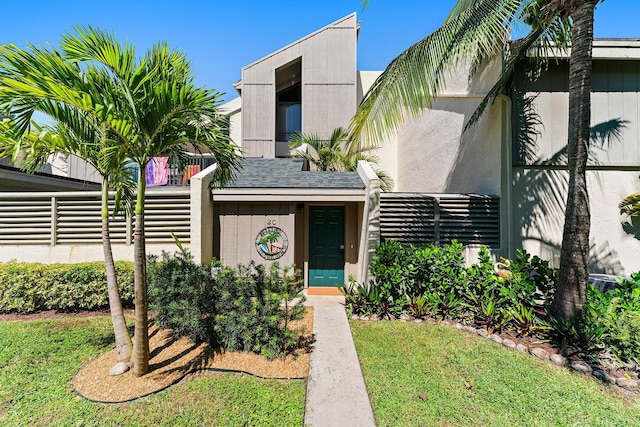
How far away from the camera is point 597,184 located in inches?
275

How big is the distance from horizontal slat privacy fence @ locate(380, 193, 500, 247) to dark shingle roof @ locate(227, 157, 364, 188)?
136cm

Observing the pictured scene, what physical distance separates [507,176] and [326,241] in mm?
5253

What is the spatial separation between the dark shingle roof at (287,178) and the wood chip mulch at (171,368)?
3.61 meters

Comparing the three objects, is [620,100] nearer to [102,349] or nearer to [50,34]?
[50,34]

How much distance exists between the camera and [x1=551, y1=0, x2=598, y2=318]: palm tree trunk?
4207mm

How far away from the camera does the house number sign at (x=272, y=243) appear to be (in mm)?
6605

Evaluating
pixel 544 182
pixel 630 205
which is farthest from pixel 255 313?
pixel 630 205

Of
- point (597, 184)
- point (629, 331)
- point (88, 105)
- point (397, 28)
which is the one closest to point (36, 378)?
point (88, 105)

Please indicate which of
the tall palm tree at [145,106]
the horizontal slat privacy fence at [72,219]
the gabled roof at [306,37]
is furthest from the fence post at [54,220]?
the gabled roof at [306,37]

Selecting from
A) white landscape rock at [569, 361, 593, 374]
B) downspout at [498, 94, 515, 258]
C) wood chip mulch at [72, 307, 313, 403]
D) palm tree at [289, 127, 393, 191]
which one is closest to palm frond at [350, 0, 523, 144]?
downspout at [498, 94, 515, 258]

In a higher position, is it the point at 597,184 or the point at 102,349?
the point at 597,184

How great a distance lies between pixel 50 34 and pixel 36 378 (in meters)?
4.27

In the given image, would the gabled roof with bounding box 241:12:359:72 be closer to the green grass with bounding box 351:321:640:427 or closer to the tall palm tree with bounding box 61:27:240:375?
the tall palm tree with bounding box 61:27:240:375

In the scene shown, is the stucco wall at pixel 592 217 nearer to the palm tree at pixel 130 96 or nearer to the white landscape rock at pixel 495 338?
the white landscape rock at pixel 495 338
